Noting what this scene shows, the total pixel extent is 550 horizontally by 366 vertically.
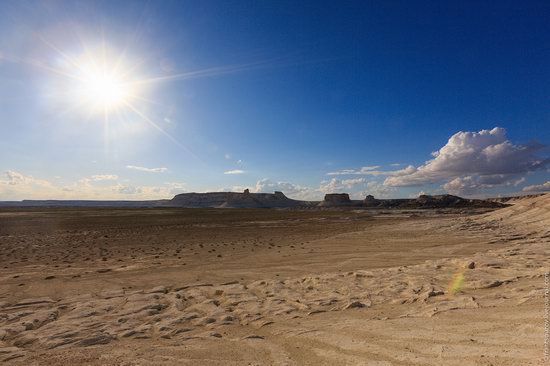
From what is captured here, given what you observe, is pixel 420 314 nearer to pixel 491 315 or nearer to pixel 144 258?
pixel 491 315

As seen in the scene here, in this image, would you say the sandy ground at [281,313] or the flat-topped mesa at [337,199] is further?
the flat-topped mesa at [337,199]

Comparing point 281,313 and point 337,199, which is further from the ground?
point 337,199

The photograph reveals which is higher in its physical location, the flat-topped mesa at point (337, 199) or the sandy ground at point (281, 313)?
the flat-topped mesa at point (337, 199)

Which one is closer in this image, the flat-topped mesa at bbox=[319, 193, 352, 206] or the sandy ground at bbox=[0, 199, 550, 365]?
the sandy ground at bbox=[0, 199, 550, 365]

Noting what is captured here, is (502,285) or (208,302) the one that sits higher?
(502,285)

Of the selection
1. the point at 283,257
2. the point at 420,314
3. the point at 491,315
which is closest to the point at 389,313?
the point at 420,314

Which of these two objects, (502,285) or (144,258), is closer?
(502,285)

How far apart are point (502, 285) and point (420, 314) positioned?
2.64 m

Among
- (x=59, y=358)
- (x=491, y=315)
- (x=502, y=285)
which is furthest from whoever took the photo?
(x=502, y=285)

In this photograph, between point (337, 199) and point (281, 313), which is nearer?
point (281, 313)

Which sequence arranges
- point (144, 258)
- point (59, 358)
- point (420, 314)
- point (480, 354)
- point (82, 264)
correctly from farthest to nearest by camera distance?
point (144, 258)
point (82, 264)
point (420, 314)
point (59, 358)
point (480, 354)

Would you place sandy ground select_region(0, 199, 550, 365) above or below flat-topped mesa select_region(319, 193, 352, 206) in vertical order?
below

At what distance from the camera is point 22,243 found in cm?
2128

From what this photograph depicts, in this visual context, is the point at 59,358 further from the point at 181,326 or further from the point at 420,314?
the point at 420,314
